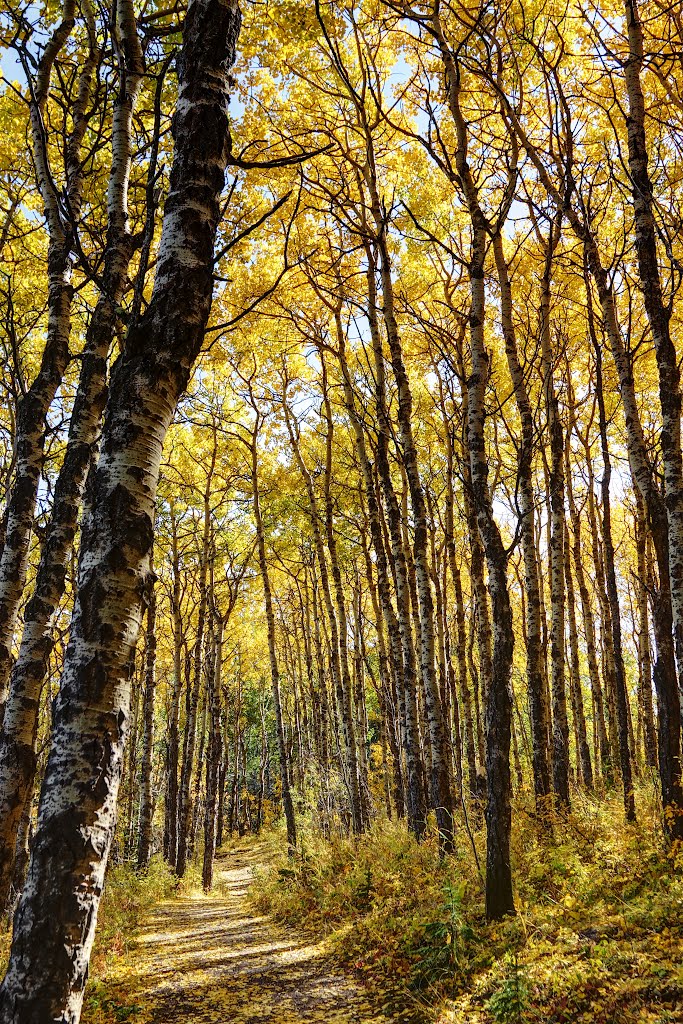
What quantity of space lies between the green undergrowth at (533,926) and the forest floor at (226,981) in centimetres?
35

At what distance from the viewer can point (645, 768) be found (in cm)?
1264

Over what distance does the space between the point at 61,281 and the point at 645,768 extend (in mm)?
13647

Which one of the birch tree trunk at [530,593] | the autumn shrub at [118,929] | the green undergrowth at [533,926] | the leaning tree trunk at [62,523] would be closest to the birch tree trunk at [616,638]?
the green undergrowth at [533,926]

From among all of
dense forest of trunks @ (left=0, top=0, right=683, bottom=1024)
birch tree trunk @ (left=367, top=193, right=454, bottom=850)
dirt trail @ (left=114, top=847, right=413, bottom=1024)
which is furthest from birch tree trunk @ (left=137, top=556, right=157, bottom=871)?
birch tree trunk @ (left=367, top=193, right=454, bottom=850)

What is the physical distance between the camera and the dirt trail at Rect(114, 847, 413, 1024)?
5160 mm

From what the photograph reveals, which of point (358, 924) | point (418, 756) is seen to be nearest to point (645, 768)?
point (418, 756)

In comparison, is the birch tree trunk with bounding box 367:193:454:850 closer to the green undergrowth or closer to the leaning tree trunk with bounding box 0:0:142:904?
the green undergrowth

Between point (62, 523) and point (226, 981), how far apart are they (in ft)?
17.4

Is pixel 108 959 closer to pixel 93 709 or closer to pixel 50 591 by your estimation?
pixel 50 591

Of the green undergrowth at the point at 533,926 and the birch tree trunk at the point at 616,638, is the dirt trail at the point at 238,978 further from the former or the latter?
the birch tree trunk at the point at 616,638

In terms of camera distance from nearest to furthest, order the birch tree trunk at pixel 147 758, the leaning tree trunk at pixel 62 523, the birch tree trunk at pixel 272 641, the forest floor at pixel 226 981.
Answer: the leaning tree trunk at pixel 62 523 < the forest floor at pixel 226 981 < the birch tree trunk at pixel 272 641 < the birch tree trunk at pixel 147 758

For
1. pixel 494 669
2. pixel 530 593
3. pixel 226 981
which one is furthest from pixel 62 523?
pixel 530 593

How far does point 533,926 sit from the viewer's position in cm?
482

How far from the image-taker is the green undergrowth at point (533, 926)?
379 centimetres
